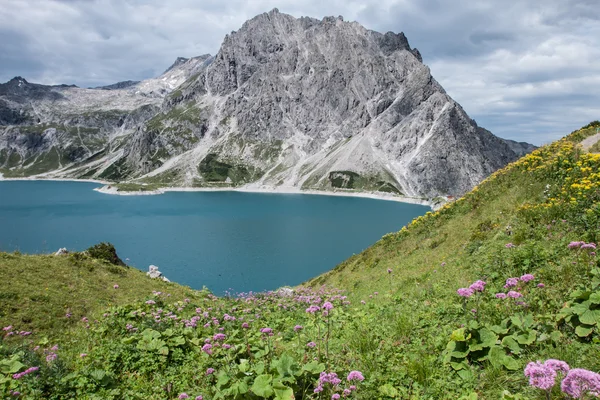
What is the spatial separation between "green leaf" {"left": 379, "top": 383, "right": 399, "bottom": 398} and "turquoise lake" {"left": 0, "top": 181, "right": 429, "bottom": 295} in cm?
5240

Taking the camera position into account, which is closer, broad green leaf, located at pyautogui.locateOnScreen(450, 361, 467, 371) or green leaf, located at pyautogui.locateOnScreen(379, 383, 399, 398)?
green leaf, located at pyautogui.locateOnScreen(379, 383, 399, 398)

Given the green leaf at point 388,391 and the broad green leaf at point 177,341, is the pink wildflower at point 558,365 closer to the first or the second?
the green leaf at point 388,391

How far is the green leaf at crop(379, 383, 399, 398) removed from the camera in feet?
19.6

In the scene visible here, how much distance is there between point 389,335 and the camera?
8555 millimetres

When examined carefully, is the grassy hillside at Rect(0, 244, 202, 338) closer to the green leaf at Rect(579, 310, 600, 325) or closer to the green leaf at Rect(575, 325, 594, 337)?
the green leaf at Rect(575, 325, 594, 337)

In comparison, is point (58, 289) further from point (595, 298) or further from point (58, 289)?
point (595, 298)

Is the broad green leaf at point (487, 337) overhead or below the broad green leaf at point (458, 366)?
overhead

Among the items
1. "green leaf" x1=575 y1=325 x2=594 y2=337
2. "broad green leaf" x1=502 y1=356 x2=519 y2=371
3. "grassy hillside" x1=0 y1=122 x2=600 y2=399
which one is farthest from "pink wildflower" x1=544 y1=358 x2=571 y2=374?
"green leaf" x1=575 y1=325 x2=594 y2=337

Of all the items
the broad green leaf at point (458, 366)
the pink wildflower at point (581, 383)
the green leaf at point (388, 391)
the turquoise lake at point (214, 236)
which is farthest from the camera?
the turquoise lake at point (214, 236)

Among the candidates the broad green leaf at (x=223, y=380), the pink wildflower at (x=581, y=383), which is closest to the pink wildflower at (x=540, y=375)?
the pink wildflower at (x=581, y=383)

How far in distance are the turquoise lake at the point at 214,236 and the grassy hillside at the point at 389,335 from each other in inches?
1748

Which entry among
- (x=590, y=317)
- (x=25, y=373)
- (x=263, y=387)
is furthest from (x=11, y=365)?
(x=590, y=317)

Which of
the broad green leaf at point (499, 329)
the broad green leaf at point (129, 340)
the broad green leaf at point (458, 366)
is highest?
the broad green leaf at point (499, 329)

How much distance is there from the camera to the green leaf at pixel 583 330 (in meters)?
5.88
